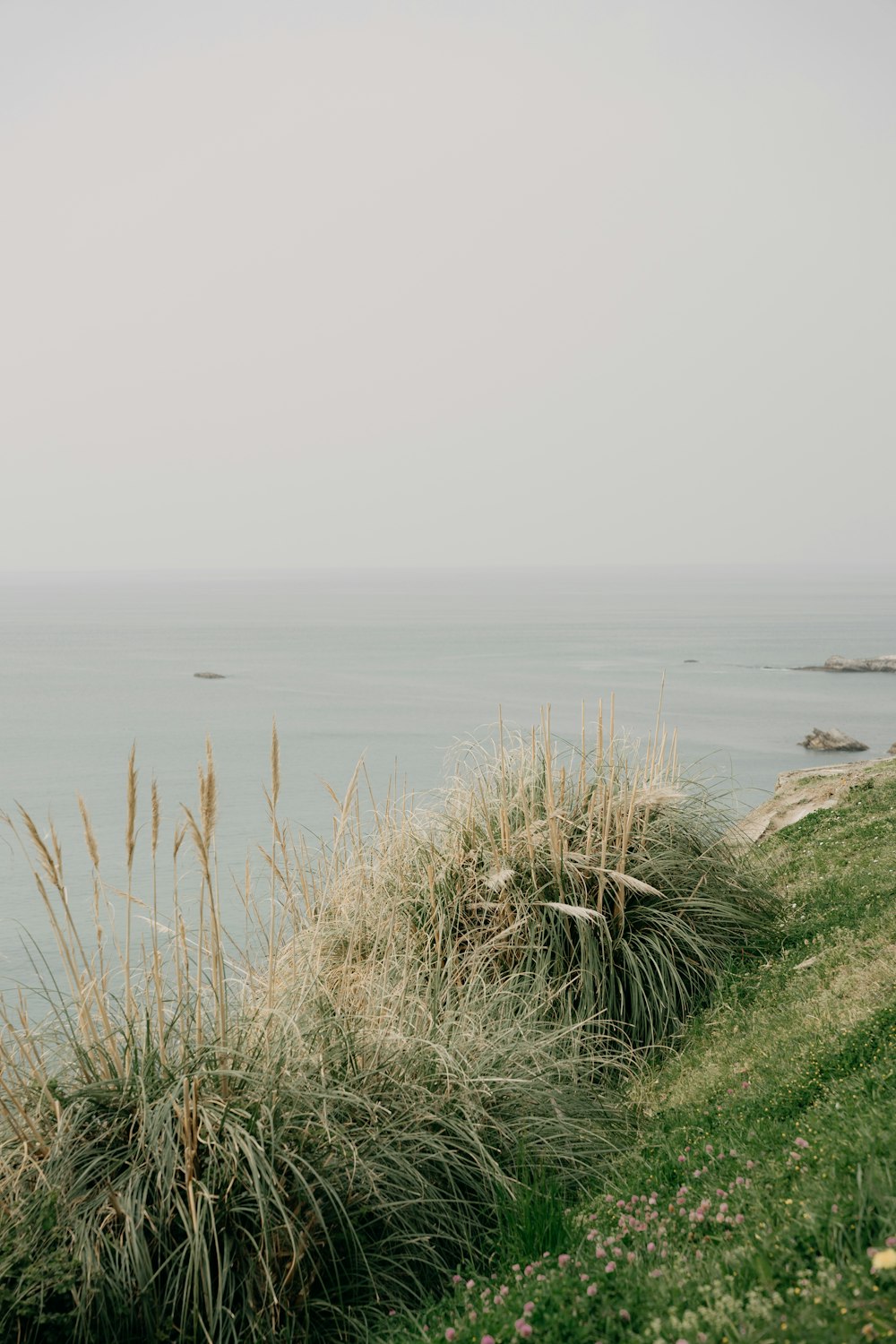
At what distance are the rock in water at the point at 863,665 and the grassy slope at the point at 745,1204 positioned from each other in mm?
49285

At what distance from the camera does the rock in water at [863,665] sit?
168 feet

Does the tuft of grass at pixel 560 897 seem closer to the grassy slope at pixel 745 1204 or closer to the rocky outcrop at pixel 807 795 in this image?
the grassy slope at pixel 745 1204

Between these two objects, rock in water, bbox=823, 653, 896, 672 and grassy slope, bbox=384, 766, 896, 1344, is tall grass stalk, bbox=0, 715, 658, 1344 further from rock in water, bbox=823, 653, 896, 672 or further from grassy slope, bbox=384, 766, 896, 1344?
rock in water, bbox=823, 653, 896, 672

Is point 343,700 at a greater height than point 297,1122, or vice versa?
point 297,1122

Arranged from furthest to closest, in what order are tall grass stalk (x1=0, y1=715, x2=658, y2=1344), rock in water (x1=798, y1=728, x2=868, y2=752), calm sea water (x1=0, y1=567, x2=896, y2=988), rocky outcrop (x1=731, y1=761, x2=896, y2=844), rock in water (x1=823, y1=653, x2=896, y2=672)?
rock in water (x1=823, y1=653, x2=896, y2=672) < rock in water (x1=798, y1=728, x2=868, y2=752) < calm sea water (x1=0, y1=567, x2=896, y2=988) < rocky outcrop (x1=731, y1=761, x2=896, y2=844) < tall grass stalk (x1=0, y1=715, x2=658, y2=1344)

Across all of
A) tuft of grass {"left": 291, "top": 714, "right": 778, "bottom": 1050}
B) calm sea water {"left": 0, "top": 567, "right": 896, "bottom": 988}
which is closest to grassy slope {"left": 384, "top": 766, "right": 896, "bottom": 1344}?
tuft of grass {"left": 291, "top": 714, "right": 778, "bottom": 1050}

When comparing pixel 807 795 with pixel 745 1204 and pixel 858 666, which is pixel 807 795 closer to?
pixel 745 1204

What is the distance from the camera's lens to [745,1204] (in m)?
3.00

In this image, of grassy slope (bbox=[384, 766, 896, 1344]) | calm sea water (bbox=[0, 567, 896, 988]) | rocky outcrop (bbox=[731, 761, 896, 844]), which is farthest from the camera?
calm sea water (bbox=[0, 567, 896, 988])

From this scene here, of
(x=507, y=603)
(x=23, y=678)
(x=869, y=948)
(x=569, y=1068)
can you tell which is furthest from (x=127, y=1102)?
(x=507, y=603)

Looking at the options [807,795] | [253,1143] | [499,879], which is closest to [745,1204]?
[253,1143]

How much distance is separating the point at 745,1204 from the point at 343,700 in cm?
4424

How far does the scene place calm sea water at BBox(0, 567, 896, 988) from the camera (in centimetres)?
2573

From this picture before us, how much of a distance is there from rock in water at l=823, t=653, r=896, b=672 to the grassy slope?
49285 mm
